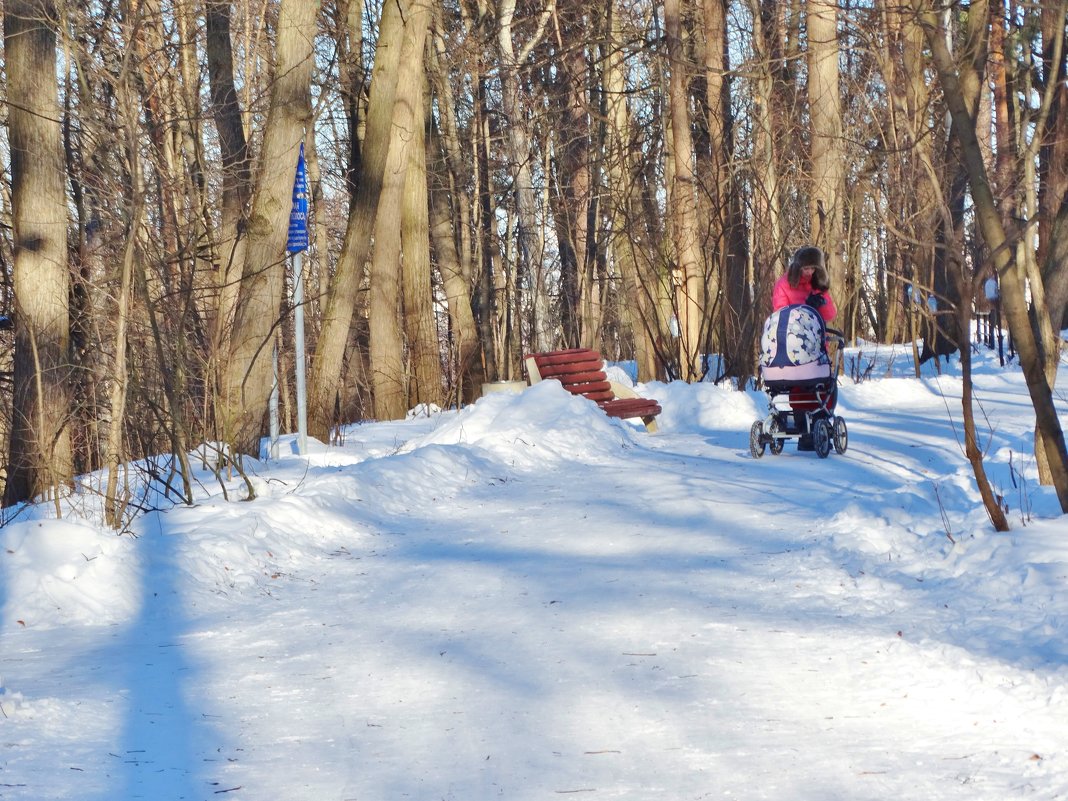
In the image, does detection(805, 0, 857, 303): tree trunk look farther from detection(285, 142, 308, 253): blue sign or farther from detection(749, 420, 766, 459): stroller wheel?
detection(285, 142, 308, 253): blue sign

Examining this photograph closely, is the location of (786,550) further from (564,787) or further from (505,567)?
(564,787)

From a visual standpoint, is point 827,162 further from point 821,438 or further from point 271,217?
point 271,217

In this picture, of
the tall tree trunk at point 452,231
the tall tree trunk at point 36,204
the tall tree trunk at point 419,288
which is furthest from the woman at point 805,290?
the tall tree trunk at point 419,288

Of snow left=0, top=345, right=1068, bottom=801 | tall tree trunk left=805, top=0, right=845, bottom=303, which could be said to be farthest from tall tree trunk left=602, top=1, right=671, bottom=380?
snow left=0, top=345, right=1068, bottom=801

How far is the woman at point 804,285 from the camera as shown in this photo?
438 inches

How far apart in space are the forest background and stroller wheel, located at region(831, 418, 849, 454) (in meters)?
1.41

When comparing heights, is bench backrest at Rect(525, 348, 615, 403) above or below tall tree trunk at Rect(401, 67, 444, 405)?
below

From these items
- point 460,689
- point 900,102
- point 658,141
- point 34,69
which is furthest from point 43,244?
point 658,141

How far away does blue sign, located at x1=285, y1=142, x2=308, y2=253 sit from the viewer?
11.0 metres

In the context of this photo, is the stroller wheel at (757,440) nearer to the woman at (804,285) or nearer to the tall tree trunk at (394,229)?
the woman at (804,285)

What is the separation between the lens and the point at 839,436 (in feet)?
37.3

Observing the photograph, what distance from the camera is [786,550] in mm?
7320

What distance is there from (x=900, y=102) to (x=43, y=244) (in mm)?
7995

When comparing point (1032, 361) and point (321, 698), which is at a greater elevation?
point (1032, 361)
